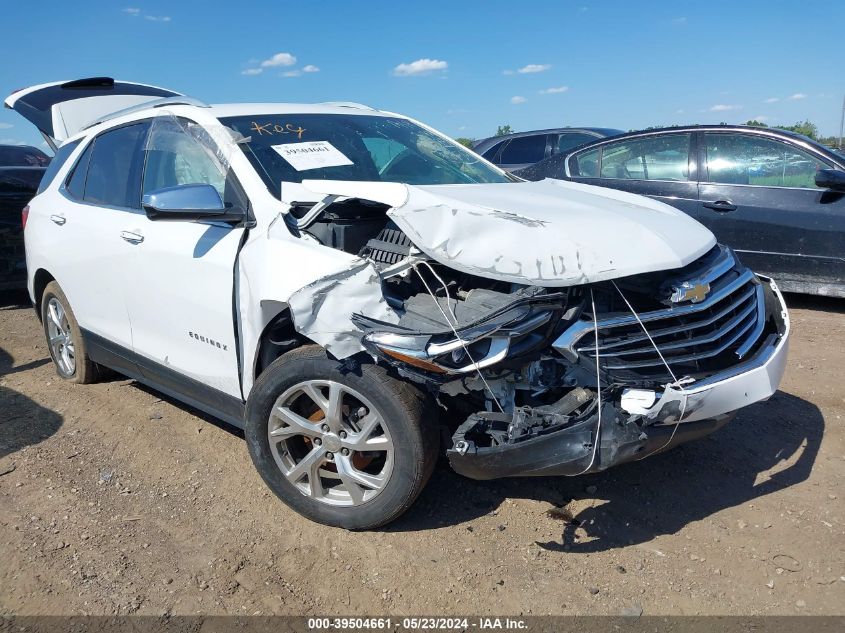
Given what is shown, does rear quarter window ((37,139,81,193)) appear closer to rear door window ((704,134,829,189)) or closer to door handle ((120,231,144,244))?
door handle ((120,231,144,244))

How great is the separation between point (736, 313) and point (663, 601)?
1272mm

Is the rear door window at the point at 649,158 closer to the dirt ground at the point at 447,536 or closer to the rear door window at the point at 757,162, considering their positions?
the rear door window at the point at 757,162

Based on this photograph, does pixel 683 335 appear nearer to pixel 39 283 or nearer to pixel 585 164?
pixel 39 283

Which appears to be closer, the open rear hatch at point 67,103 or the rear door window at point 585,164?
the open rear hatch at point 67,103

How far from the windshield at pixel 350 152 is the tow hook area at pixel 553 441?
5.09 ft

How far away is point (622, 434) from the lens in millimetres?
2555

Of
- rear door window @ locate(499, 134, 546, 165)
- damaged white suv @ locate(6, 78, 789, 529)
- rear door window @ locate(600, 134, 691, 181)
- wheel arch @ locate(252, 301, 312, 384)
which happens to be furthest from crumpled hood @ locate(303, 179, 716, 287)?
rear door window @ locate(499, 134, 546, 165)

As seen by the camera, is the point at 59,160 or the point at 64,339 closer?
the point at 59,160

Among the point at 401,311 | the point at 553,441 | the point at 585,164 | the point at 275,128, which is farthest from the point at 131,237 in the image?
the point at 585,164

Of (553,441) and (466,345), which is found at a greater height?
(466,345)

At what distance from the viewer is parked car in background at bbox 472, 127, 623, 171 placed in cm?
1089

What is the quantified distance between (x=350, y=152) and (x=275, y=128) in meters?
0.42

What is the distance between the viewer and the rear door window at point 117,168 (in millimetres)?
4179

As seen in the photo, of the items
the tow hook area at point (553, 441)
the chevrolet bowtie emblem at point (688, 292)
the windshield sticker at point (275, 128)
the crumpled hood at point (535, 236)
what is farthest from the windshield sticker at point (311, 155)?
the chevrolet bowtie emblem at point (688, 292)
